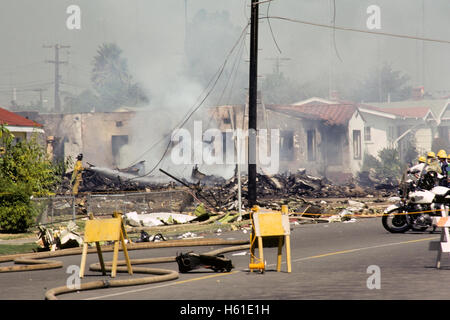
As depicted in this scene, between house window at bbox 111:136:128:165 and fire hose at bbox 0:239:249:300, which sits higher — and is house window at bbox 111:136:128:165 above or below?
above

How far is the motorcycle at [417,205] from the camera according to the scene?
22.5m

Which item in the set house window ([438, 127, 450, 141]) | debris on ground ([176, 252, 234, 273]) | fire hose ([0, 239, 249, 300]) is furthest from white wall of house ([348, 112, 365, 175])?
debris on ground ([176, 252, 234, 273])

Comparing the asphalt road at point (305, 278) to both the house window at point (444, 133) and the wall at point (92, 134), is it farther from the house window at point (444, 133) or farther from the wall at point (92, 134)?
the house window at point (444, 133)

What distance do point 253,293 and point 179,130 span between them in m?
59.6

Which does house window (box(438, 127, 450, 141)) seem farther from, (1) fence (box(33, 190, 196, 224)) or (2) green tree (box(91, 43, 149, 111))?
(1) fence (box(33, 190, 196, 224))

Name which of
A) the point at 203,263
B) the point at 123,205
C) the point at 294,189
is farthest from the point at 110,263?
the point at 294,189

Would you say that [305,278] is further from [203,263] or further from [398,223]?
[398,223]

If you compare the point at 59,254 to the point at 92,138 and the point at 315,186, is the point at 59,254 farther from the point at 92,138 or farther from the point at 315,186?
the point at 92,138

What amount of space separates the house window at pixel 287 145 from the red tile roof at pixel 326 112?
1.90m

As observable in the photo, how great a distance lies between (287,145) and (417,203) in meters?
50.0

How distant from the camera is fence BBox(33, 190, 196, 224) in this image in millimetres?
27602

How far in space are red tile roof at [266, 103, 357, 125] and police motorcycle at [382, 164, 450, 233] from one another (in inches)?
1900

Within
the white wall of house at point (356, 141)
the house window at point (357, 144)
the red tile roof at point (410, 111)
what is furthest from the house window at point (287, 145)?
the red tile roof at point (410, 111)

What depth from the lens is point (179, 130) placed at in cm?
7106
